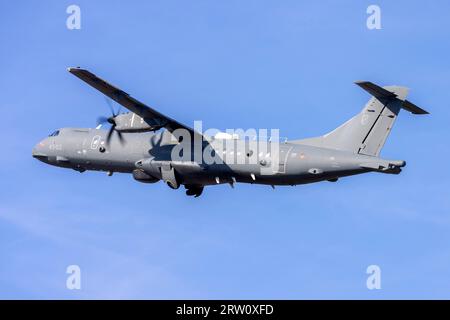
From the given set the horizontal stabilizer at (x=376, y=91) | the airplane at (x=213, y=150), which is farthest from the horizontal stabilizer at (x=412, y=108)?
the horizontal stabilizer at (x=376, y=91)

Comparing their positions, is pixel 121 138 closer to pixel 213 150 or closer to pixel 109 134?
pixel 109 134

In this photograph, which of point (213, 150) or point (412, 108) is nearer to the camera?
point (412, 108)

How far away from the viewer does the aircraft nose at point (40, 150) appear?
2005 inches

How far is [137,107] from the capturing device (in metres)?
46.6

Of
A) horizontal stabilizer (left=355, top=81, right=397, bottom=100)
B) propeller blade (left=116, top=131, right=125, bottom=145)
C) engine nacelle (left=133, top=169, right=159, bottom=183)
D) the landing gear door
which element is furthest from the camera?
propeller blade (left=116, top=131, right=125, bottom=145)

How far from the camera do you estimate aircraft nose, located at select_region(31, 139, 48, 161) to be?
50.9 metres

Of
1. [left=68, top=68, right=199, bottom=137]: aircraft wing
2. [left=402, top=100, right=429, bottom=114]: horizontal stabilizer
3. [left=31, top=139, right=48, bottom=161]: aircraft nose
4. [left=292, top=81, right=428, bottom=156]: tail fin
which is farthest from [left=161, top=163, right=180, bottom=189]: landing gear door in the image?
[left=402, top=100, right=429, bottom=114]: horizontal stabilizer

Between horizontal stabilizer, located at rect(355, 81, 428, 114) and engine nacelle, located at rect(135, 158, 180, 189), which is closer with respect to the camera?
horizontal stabilizer, located at rect(355, 81, 428, 114)

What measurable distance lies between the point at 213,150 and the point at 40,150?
10.6 meters

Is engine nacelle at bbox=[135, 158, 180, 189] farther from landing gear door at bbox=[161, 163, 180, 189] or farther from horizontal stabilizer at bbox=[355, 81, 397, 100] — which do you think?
horizontal stabilizer at bbox=[355, 81, 397, 100]

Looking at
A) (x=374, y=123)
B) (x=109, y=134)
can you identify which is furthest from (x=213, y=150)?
(x=374, y=123)

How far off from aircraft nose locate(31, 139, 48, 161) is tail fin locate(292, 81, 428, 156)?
15.8 metres

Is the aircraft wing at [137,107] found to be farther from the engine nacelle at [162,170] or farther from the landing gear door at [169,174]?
the landing gear door at [169,174]
